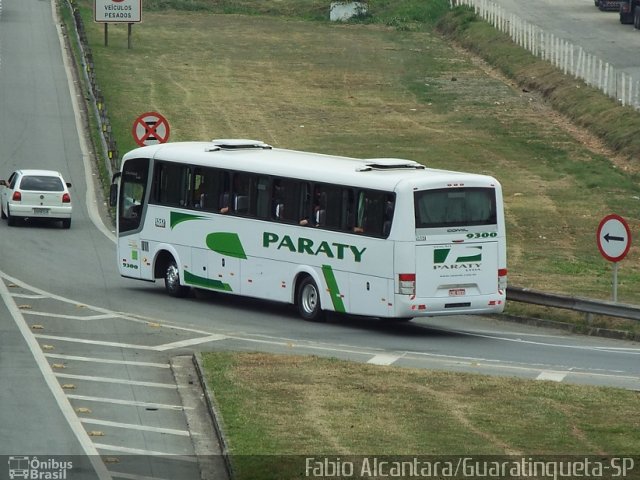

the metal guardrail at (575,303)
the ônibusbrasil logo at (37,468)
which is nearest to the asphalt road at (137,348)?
the ônibusbrasil logo at (37,468)

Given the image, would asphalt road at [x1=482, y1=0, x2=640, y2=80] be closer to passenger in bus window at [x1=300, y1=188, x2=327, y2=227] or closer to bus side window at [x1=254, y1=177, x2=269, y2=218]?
bus side window at [x1=254, y1=177, x2=269, y2=218]

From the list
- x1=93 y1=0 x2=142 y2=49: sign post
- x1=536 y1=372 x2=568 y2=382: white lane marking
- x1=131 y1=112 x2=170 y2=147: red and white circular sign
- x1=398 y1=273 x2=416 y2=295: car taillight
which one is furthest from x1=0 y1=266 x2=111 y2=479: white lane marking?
x1=93 y1=0 x2=142 y2=49: sign post

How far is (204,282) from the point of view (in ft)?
98.8

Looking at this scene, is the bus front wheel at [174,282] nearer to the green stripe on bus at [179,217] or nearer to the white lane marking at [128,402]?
the green stripe on bus at [179,217]

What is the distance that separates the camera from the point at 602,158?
1982 inches

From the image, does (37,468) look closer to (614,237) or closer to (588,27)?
(614,237)

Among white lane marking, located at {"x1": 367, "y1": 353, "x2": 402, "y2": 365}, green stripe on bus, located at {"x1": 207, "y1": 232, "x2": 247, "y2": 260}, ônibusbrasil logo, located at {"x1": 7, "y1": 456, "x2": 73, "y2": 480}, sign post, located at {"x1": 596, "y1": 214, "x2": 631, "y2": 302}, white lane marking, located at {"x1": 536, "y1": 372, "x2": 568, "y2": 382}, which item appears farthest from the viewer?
green stripe on bus, located at {"x1": 207, "y1": 232, "x2": 247, "y2": 260}

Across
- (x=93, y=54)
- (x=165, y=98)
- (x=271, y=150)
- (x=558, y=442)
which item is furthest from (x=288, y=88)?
(x=558, y=442)

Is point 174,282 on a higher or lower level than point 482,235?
lower

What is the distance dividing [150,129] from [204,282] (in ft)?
26.8

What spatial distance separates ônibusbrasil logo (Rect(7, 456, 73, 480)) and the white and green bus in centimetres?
1089

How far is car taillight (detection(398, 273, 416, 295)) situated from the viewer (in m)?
26.0

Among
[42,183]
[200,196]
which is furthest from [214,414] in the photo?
[42,183]

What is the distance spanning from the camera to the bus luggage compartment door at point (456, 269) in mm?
26172
